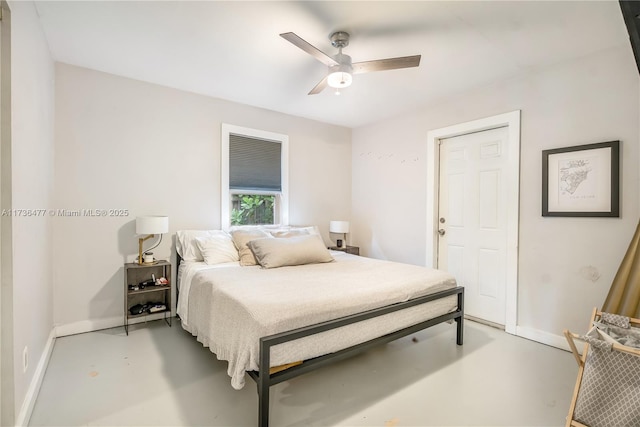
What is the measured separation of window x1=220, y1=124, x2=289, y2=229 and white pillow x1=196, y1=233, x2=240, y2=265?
0.56 meters

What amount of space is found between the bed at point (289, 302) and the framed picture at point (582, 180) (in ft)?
4.07

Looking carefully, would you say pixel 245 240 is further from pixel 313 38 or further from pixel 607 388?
pixel 607 388

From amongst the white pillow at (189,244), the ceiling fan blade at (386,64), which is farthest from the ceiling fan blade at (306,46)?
the white pillow at (189,244)

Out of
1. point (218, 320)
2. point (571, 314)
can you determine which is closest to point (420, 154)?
Result: point (571, 314)

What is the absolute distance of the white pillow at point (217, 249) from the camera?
306cm

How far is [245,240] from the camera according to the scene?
3.27 meters

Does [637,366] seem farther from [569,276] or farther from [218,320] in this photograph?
[218,320]

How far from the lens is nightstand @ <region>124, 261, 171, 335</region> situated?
9.66 ft

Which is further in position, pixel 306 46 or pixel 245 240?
pixel 245 240

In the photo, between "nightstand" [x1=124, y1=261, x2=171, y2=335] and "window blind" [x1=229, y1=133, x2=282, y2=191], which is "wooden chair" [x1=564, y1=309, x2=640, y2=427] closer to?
"nightstand" [x1=124, y1=261, x2=171, y2=335]

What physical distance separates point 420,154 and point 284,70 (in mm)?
2053

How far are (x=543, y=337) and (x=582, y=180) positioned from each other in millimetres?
1491

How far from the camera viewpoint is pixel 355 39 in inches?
94.5

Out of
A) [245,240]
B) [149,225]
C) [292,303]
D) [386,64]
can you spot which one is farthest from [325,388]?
[386,64]
